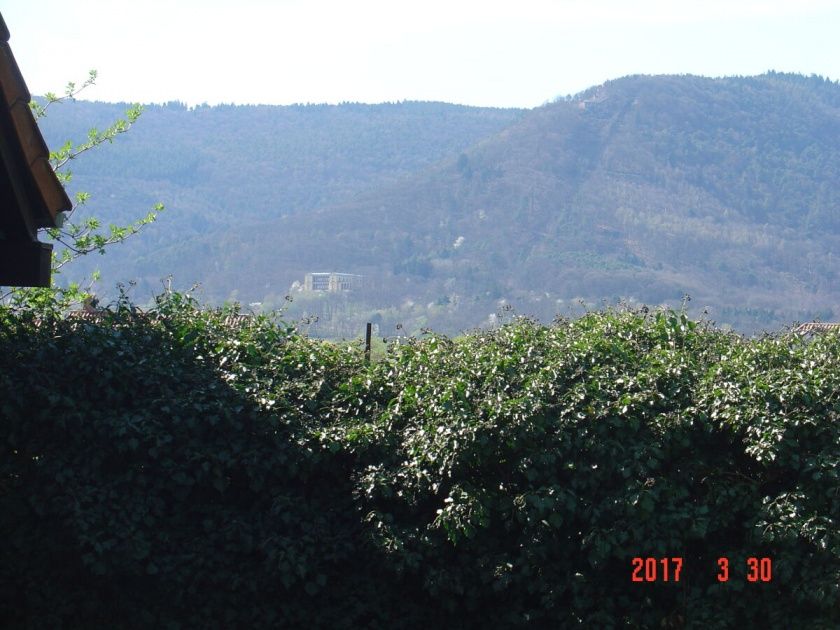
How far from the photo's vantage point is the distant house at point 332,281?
95.5m

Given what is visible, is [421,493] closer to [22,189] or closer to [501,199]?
[22,189]

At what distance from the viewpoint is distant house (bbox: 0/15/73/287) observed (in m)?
5.11

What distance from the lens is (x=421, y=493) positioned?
21.1ft

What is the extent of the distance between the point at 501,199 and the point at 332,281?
37.0m

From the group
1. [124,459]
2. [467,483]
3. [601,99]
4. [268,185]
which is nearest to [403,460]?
[467,483]

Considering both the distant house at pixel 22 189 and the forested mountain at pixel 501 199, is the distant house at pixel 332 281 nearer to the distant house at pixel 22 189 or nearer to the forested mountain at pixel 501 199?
the forested mountain at pixel 501 199

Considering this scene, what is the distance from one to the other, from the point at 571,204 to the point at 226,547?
123865 mm

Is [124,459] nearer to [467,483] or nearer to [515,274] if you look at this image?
[467,483]

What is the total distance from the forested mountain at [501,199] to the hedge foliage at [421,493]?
67185 millimetres

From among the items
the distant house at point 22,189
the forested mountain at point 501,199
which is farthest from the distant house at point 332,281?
the distant house at point 22,189

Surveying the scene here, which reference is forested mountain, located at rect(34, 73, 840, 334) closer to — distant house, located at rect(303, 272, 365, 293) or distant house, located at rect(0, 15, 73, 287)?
distant house, located at rect(303, 272, 365, 293)
